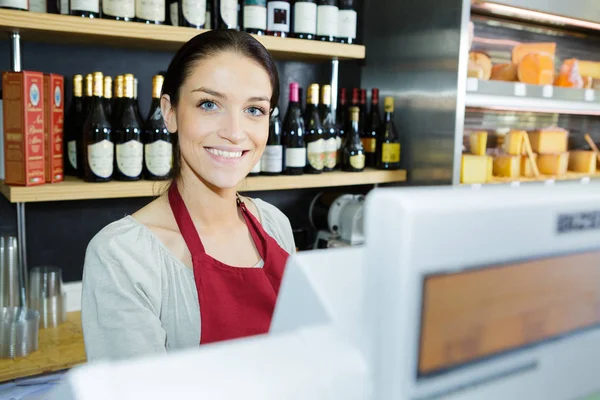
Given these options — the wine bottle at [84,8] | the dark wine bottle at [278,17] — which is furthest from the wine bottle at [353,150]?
the wine bottle at [84,8]

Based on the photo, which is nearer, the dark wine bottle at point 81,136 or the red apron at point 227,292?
the red apron at point 227,292

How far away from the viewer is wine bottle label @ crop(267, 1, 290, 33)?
210 centimetres

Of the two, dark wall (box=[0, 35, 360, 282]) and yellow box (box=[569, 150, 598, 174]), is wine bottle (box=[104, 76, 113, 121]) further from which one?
yellow box (box=[569, 150, 598, 174])

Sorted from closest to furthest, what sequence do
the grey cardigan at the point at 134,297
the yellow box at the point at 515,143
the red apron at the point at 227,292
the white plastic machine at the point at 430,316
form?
the white plastic machine at the point at 430,316
the grey cardigan at the point at 134,297
the red apron at the point at 227,292
the yellow box at the point at 515,143

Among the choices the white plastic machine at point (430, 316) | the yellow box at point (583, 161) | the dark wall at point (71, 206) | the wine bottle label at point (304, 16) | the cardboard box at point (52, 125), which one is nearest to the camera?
the white plastic machine at point (430, 316)

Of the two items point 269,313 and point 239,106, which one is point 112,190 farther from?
point 269,313

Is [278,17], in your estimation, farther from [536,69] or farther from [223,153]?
[536,69]

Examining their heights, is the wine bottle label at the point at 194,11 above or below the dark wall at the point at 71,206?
above

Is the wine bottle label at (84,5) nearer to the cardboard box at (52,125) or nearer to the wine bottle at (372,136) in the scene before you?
the cardboard box at (52,125)

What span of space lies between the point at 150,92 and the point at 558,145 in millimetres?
2007

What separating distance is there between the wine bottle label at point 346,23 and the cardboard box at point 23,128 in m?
1.13

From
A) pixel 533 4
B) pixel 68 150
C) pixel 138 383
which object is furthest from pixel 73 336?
pixel 533 4

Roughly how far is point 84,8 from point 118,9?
102 millimetres

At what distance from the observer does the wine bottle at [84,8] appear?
1701 millimetres
